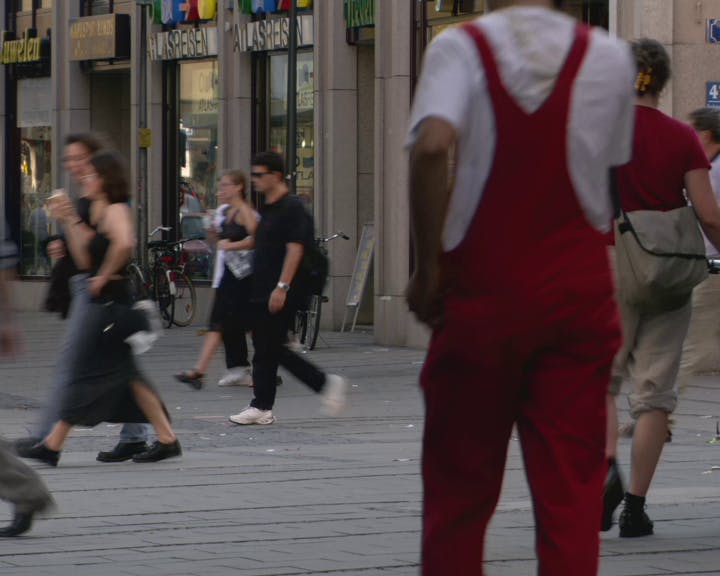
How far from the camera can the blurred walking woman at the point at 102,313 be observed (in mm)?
9828

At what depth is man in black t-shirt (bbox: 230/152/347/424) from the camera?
12.5 metres

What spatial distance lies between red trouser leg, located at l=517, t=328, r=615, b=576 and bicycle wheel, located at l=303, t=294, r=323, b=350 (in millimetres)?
16022

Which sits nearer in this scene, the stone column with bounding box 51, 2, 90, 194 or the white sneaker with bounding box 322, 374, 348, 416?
the white sneaker with bounding box 322, 374, 348, 416

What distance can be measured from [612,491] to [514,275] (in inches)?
128

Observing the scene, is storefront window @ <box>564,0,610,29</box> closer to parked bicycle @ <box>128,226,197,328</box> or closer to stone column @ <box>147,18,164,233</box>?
parked bicycle @ <box>128,226,197,328</box>

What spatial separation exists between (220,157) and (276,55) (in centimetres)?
170

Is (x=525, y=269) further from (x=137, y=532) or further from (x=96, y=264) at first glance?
(x=96, y=264)

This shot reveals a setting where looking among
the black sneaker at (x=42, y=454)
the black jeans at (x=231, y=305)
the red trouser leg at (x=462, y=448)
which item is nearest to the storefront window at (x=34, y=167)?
the black jeans at (x=231, y=305)

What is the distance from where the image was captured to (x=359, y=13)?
22.9 metres

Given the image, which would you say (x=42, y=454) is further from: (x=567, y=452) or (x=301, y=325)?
(x=301, y=325)

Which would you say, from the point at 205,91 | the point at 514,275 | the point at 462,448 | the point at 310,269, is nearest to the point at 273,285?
the point at 310,269

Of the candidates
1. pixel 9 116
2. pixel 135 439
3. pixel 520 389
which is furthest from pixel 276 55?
pixel 520 389

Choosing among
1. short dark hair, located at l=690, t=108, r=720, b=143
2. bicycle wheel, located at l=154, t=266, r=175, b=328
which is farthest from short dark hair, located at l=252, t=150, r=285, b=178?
bicycle wheel, located at l=154, t=266, r=175, b=328

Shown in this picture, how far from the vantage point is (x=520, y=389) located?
4.19 m
